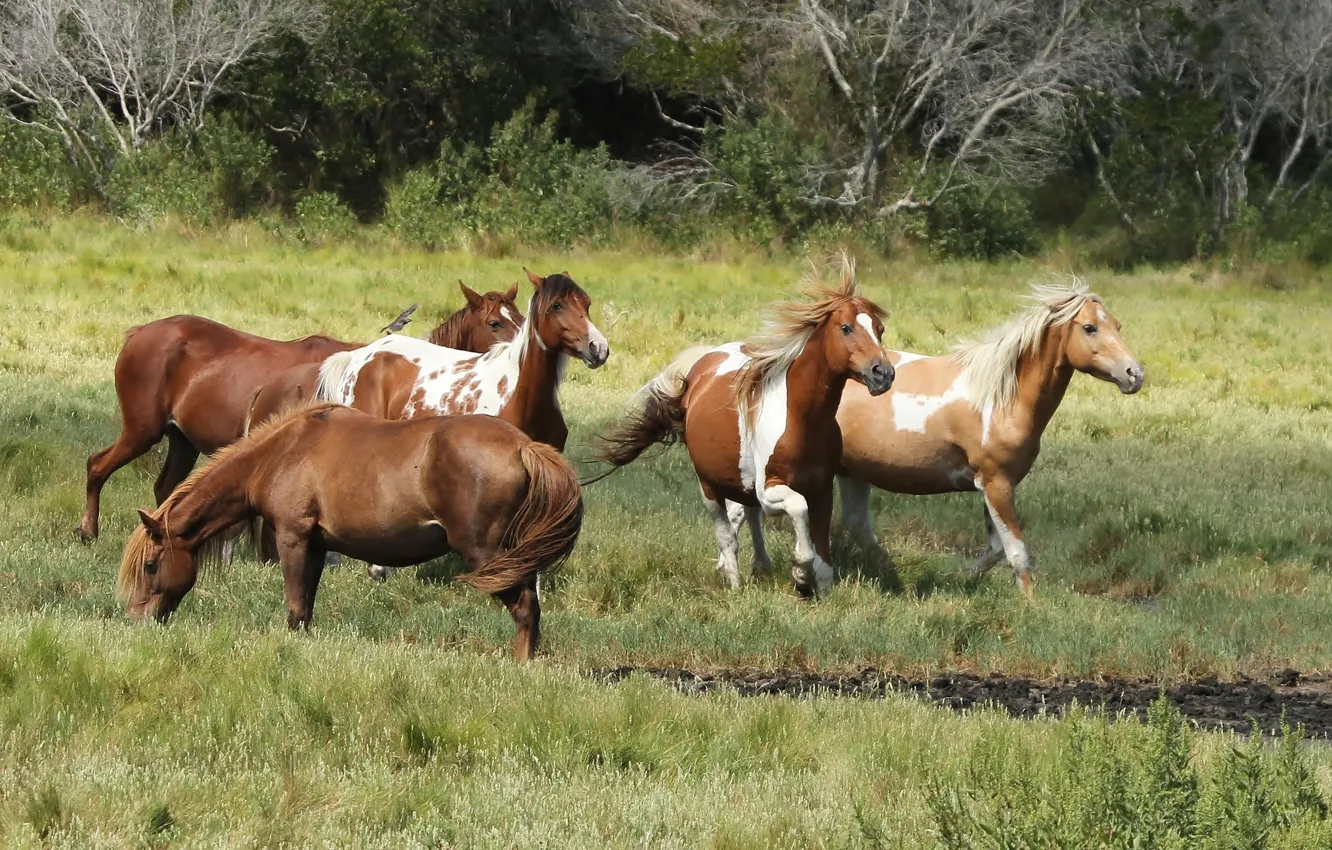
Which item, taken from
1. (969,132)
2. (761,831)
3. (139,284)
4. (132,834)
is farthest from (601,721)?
(969,132)

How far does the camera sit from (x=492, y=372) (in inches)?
414

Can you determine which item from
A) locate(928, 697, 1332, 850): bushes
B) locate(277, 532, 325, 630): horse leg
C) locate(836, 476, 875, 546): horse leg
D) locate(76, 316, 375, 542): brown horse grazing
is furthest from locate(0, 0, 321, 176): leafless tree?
locate(928, 697, 1332, 850): bushes

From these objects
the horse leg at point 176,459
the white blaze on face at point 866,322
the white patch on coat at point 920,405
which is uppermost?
the white blaze on face at point 866,322

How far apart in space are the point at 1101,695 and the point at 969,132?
89.9 feet

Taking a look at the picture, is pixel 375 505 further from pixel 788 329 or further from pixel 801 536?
pixel 788 329

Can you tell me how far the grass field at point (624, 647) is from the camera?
5.25 metres

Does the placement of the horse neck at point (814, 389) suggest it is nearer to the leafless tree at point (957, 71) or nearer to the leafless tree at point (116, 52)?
the leafless tree at point (957, 71)

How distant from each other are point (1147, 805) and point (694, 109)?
32.6 m

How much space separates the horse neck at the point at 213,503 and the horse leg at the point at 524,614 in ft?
4.45

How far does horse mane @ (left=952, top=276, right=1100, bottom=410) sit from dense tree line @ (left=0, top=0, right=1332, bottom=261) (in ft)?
65.0

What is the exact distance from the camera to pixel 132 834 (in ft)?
16.0

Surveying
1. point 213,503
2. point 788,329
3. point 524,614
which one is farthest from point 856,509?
point 213,503

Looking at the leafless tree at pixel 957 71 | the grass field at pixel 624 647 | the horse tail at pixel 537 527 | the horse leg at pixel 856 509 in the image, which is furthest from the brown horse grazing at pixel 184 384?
the leafless tree at pixel 957 71

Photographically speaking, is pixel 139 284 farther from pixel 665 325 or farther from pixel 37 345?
pixel 665 325
